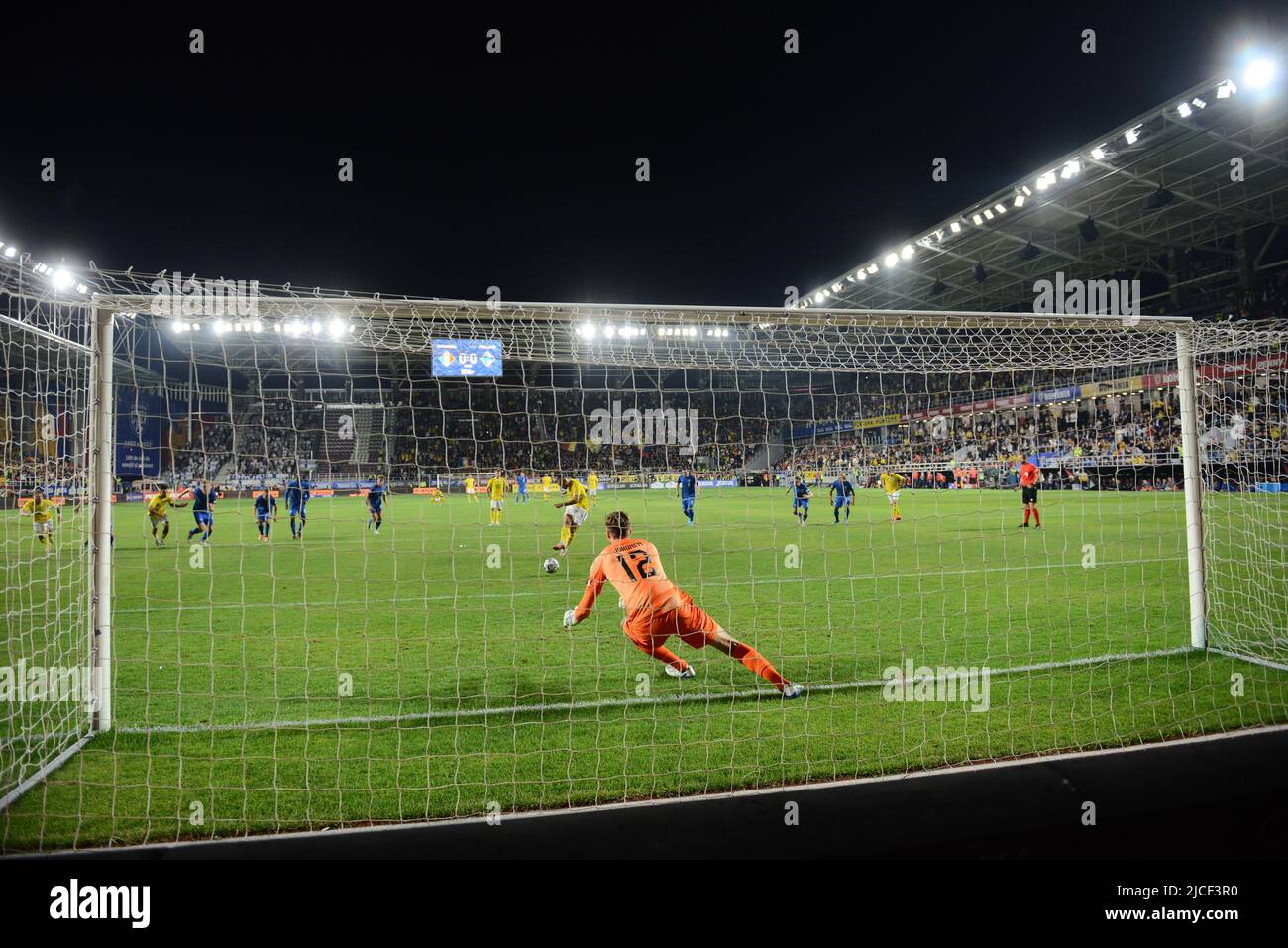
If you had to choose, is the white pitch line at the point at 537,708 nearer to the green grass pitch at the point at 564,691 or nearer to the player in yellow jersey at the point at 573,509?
the green grass pitch at the point at 564,691

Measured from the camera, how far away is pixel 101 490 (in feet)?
14.6

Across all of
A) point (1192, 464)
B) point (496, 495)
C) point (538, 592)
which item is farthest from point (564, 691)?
point (496, 495)

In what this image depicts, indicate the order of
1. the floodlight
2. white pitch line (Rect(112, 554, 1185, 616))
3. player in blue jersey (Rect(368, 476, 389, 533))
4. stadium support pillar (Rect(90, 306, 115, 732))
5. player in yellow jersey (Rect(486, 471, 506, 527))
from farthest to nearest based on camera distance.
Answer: player in yellow jersey (Rect(486, 471, 506, 527)) → player in blue jersey (Rect(368, 476, 389, 533)) → the floodlight → white pitch line (Rect(112, 554, 1185, 616)) → stadium support pillar (Rect(90, 306, 115, 732))

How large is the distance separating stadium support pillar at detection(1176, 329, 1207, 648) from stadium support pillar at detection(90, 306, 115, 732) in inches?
307

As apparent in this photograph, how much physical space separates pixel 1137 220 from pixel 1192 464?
25395 mm

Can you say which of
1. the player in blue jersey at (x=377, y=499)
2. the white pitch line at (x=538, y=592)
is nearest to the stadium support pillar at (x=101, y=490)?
the white pitch line at (x=538, y=592)

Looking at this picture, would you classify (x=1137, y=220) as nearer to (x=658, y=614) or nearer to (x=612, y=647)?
(x=612, y=647)

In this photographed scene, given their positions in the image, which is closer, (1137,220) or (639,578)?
(639,578)

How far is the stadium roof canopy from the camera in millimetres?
18922

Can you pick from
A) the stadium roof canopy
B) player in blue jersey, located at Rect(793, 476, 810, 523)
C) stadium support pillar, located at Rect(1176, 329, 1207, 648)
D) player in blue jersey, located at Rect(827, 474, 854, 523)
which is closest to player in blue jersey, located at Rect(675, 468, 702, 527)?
player in blue jersey, located at Rect(793, 476, 810, 523)

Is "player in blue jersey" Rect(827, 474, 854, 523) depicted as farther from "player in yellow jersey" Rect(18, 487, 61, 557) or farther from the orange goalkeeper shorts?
"player in yellow jersey" Rect(18, 487, 61, 557)

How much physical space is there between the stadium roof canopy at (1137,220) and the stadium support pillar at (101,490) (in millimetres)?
21814
